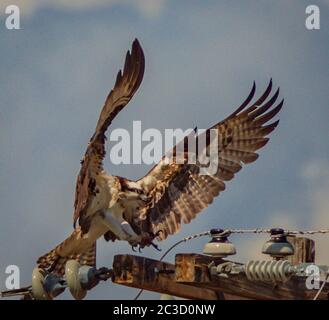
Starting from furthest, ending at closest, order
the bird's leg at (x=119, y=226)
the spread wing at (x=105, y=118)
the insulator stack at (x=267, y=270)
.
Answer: the bird's leg at (x=119, y=226)
the spread wing at (x=105, y=118)
the insulator stack at (x=267, y=270)

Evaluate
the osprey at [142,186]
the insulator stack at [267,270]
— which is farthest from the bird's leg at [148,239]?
the insulator stack at [267,270]

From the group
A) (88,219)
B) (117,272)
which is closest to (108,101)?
(88,219)

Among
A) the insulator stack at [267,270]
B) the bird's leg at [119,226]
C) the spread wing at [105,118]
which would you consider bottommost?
the insulator stack at [267,270]

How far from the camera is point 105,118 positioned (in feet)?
41.9

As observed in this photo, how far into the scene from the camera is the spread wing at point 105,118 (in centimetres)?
1278

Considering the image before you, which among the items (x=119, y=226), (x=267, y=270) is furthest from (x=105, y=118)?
(x=267, y=270)

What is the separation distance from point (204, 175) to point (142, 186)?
0.61 metres

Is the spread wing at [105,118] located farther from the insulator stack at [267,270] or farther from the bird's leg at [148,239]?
the insulator stack at [267,270]

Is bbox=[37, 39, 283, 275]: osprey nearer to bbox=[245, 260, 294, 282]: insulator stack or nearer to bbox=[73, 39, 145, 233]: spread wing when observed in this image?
bbox=[73, 39, 145, 233]: spread wing

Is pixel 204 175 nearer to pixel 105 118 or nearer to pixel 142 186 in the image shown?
pixel 142 186

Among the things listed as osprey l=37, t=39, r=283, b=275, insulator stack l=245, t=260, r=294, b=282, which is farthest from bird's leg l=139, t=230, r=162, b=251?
insulator stack l=245, t=260, r=294, b=282

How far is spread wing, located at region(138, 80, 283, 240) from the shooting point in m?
13.7
